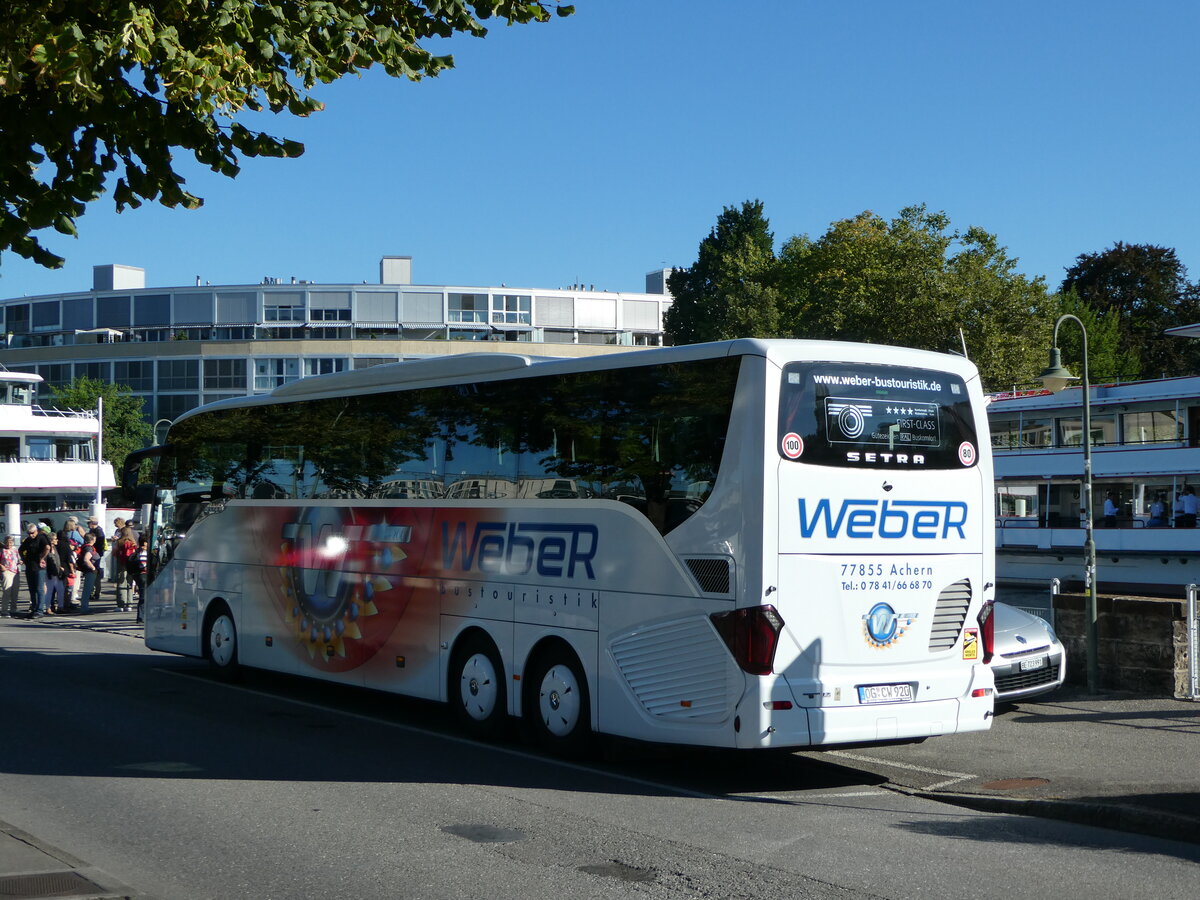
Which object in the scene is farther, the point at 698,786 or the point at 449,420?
the point at 449,420

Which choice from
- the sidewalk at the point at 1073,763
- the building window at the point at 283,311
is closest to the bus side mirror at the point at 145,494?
the sidewalk at the point at 1073,763

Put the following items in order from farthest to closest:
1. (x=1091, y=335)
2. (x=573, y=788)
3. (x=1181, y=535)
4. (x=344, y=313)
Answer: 1. (x=344, y=313)
2. (x=1091, y=335)
3. (x=1181, y=535)
4. (x=573, y=788)

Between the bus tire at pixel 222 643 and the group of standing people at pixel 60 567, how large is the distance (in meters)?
10.3

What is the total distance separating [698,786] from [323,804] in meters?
2.97

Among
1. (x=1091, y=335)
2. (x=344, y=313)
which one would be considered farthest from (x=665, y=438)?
(x=344, y=313)

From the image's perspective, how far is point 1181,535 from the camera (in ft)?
136

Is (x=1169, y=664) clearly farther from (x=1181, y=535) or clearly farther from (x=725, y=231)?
(x=725, y=231)

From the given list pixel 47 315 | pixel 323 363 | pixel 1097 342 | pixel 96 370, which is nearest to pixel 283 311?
pixel 323 363

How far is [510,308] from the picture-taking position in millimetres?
109500

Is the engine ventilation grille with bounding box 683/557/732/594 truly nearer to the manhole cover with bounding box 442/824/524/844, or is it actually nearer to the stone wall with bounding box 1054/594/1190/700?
the manhole cover with bounding box 442/824/524/844

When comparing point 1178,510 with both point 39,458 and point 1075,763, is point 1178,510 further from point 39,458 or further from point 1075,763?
point 39,458

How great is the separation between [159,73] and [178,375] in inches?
3844

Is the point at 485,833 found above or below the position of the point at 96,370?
below

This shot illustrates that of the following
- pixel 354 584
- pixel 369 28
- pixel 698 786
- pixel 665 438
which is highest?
pixel 369 28
